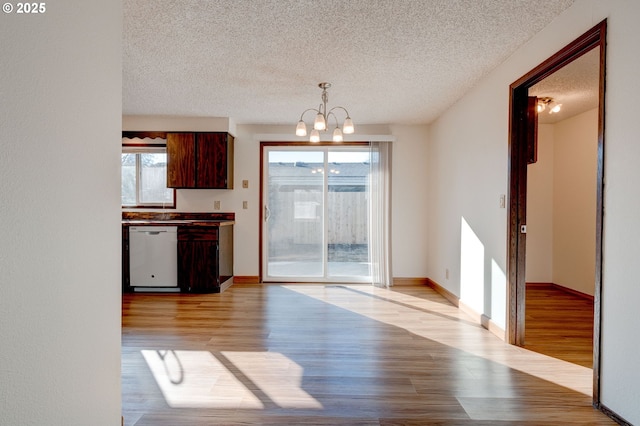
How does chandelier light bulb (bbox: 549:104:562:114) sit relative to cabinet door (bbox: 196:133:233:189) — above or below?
above

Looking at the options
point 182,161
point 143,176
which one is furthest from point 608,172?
point 143,176

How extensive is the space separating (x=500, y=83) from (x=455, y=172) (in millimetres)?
1223

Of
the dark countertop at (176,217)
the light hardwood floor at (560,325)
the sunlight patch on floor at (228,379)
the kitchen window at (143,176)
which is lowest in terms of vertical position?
the light hardwood floor at (560,325)

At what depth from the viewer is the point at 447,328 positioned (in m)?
3.20

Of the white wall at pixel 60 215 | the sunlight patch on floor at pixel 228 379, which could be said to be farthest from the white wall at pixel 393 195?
the white wall at pixel 60 215

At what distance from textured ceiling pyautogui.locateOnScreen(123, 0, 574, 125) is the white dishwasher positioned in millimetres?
1642

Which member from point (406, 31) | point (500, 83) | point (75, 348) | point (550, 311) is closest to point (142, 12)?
point (406, 31)

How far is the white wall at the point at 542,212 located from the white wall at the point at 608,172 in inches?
75.6

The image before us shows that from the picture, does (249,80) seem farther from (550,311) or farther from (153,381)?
(550,311)

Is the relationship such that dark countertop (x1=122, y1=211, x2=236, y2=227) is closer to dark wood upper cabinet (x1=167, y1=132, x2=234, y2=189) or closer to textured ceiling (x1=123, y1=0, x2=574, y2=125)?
dark wood upper cabinet (x1=167, y1=132, x2=234, y2=189)

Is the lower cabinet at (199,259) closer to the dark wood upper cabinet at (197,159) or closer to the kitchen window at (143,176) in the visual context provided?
the dark wood upper cabinet at (197,159)

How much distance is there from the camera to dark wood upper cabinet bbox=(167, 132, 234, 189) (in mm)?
4828

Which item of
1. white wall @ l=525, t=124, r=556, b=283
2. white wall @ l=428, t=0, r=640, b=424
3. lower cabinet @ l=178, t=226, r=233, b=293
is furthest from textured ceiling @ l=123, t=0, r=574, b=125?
white wall @ l=525, t=124, r=556, b=283

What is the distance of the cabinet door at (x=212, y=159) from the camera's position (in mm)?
4824
